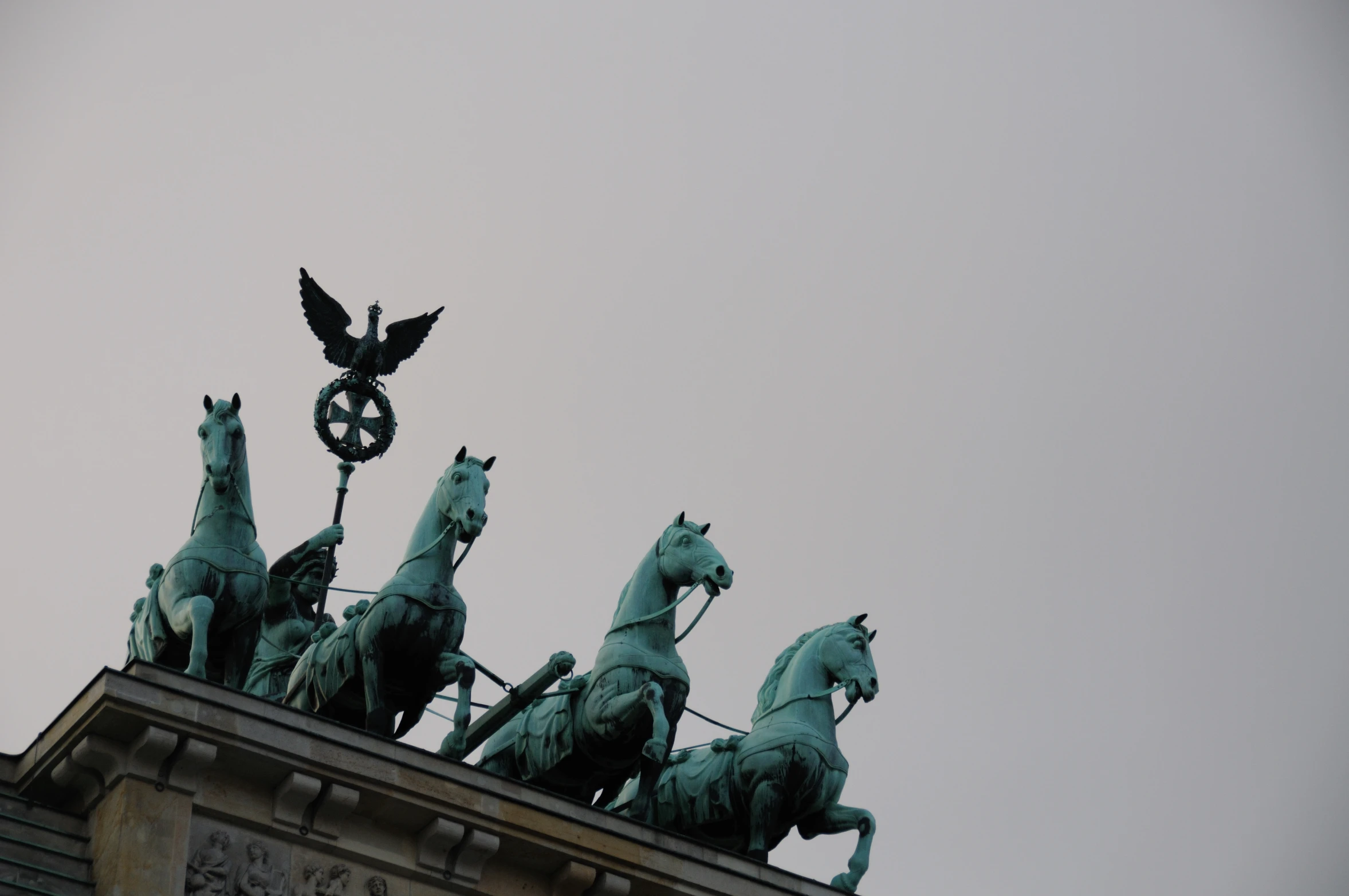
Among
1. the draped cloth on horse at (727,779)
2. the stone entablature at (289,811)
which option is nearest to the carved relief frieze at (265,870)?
the stone entablature at (289,811)

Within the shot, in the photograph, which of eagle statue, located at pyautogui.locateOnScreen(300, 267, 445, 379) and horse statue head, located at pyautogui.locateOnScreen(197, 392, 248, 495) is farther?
eagle statue, located at pyautogui.locateOnScreen(300, 267, 445, 379)

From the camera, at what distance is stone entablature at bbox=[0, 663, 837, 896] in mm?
18188

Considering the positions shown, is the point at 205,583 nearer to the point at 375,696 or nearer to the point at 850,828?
the point at 375,696

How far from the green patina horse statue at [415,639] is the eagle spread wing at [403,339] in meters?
3.78

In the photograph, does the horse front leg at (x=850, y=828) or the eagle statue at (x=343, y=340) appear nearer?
the horse front leg at (x=850, y=828)

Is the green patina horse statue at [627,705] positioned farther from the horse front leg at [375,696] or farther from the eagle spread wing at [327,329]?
the eagle spread wing at [327,329]

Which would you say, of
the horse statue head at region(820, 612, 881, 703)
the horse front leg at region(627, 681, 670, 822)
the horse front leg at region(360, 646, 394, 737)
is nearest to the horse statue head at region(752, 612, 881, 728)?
the horse statue head at region(820, 612, 881, 703)

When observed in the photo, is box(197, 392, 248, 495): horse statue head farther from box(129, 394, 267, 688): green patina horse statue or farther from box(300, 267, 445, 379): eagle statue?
box(300, 267, 445, 379): eagle statue

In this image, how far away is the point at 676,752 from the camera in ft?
73.5

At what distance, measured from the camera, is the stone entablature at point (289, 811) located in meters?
18.2

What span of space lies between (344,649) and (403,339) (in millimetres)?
5005

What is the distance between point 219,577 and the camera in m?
20.3

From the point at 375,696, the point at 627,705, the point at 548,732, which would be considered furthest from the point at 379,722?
the point at 627,705

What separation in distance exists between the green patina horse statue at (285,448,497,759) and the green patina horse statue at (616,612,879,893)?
2225mm
